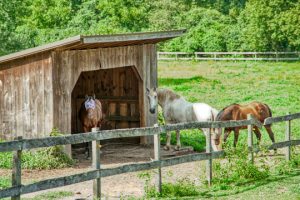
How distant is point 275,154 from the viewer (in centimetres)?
1634

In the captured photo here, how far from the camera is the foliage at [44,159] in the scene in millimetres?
15180

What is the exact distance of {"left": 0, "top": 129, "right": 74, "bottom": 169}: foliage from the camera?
15.2 meters

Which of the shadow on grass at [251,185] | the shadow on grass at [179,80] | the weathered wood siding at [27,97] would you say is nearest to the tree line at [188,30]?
the shadow on grass at [179,80]

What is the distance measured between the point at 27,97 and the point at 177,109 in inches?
164

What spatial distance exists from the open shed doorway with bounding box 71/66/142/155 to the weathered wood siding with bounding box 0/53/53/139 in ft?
11.8

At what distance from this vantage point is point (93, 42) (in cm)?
1539

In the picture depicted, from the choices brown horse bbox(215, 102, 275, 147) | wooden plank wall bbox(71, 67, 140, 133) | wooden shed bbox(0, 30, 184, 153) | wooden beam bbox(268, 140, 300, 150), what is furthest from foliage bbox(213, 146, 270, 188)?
wooden plank wall bbox(71, 67, 140, 133)

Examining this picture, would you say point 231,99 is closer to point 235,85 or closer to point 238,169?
point 235,85

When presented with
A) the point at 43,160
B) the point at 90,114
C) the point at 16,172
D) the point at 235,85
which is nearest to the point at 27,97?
the point at 90,114

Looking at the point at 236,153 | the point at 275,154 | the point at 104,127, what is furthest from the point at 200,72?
the point at 236,153

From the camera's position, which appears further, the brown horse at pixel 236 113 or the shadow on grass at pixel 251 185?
the brown horse at pixel 236 113

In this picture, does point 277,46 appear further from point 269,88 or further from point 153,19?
point 269,88

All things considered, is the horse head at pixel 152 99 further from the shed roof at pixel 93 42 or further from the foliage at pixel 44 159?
the foliage at pixel 44 159

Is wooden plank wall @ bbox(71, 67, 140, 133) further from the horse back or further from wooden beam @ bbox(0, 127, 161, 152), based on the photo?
wooden beam @ bbox(0, 127, 161, 152)
